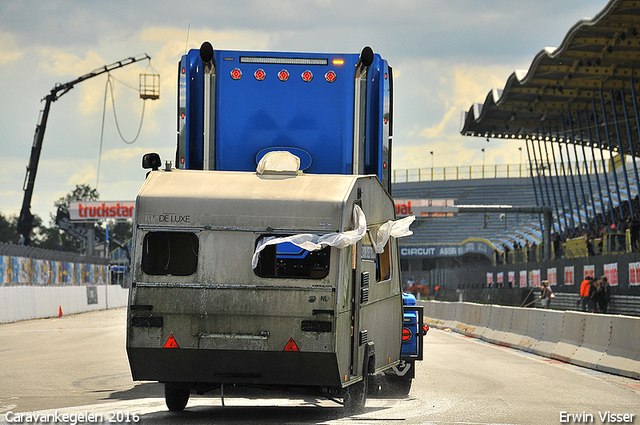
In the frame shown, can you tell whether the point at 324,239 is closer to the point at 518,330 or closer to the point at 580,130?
the point at 518,330

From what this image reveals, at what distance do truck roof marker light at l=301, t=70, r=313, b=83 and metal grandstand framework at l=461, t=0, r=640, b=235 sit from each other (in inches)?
938

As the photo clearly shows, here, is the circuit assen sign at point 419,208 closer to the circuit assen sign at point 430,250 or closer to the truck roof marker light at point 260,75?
the circuit assen sign at point 430,250

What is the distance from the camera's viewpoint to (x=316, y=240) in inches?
366

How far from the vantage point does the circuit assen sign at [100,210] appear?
71625 millimetres

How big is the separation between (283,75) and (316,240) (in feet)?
10.6

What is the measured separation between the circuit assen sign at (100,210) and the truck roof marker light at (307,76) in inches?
2376

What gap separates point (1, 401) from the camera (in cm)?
1171

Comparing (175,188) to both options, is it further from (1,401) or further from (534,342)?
(534,342)

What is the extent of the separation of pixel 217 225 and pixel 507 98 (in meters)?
41.3

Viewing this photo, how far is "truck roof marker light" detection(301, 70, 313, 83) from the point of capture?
38.8 ft

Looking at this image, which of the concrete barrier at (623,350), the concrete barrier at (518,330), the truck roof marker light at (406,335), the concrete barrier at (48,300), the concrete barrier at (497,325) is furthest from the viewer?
the concrete barrier at (48,300)

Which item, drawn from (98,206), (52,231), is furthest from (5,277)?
(52,231)

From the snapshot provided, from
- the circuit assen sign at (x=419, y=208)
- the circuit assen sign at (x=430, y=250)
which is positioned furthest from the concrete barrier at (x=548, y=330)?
the circuit assen sign at (x=430, y=250)

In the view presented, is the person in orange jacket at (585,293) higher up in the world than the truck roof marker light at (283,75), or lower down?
lower down
